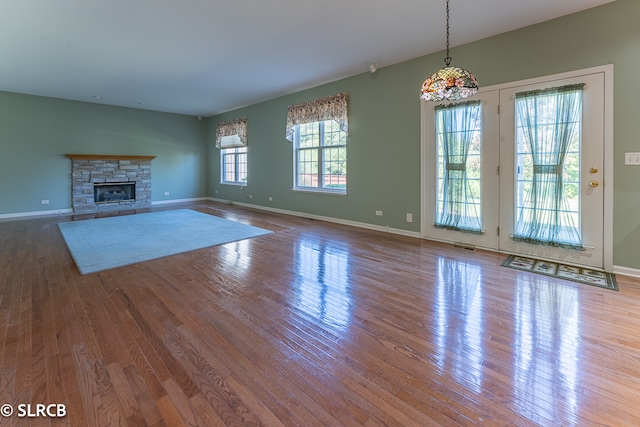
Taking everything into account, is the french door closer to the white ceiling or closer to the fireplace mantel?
the white ceiling

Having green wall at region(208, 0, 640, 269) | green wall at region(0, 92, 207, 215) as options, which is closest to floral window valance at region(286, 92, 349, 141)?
green wall at region(208, 0, 640, 269)

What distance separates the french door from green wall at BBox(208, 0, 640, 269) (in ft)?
0.41

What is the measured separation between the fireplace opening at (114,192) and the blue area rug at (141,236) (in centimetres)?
191

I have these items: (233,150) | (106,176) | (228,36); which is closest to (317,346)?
(228,36)

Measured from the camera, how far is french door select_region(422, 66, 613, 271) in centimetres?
318

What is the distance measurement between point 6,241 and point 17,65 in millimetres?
2802

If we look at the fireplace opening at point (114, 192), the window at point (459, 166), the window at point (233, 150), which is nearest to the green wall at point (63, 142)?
the fireplace opening at point (114, 192)

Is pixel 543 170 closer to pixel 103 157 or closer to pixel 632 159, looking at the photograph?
pixel 632 159

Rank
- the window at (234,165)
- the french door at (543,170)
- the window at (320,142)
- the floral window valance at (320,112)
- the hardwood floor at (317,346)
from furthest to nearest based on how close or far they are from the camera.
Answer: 1. the window at (234,165)
2. the window at (320,142)
3. the floral window valance at (320,112)
4. the french door at (543,170)
5. the hardwood floor at (317,346)

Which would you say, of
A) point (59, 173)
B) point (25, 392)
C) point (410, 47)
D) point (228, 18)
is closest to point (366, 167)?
point (410, 47)

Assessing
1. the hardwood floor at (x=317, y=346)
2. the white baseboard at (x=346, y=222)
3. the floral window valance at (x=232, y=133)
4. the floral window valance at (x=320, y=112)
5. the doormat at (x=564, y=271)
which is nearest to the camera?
the hardwood floor at (x=317, y=346)

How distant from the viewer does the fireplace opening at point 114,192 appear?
26.1 feet

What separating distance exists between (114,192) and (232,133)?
3.50 m

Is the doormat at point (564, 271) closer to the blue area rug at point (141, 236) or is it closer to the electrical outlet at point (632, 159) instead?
the electrical outlet at point (632, 159)
